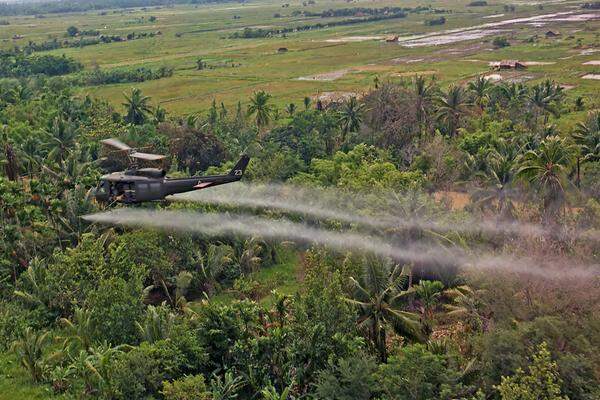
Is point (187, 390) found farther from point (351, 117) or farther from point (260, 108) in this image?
point (260, 108)

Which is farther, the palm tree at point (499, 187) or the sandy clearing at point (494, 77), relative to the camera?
the sandy clearing at point (494, 77)

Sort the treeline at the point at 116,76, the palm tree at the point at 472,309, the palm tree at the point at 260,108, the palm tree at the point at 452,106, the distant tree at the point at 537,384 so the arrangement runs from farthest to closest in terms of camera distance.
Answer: the treeline at the point at 116,76 < the palm tree at the point at 260,108 < the palm tree at the point at 452,106 < the palm tree at the point at 472,309 < the distant tree at the point at 537,384

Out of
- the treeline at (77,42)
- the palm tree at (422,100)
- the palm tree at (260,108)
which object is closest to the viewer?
the palm tree at (422,100)

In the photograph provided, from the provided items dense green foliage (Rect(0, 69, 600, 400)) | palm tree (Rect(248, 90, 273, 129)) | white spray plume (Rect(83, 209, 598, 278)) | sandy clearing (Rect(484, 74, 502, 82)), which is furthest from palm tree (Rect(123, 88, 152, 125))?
sandy clearing (Rect(484, 74, 502, 82))

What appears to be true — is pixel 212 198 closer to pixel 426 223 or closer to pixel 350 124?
pixel 426 223

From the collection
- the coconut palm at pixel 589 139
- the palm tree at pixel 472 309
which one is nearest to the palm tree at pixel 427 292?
the palm tree at pixel 472 309

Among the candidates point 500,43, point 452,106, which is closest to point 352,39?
point 500,43

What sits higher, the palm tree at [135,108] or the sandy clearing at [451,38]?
the sandy clearing at [451,38]

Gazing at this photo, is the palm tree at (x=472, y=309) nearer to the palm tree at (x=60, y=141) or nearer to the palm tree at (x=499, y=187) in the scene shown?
the palm tree at (x=499, y=187)
